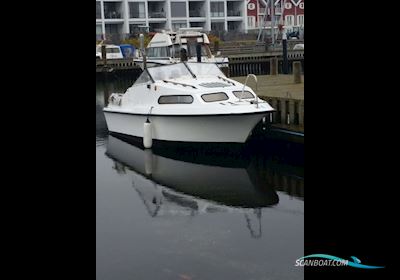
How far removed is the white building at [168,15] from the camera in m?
67.8

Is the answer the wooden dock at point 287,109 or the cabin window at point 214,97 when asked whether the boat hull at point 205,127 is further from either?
the wooden dock at point 287,109

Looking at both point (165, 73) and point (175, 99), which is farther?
point (165, 73)

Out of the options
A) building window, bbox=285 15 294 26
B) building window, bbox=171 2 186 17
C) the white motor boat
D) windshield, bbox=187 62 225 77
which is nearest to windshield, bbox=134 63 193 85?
the white motor boat

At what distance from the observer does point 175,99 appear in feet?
58.0

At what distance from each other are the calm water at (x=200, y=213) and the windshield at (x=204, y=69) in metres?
3.01

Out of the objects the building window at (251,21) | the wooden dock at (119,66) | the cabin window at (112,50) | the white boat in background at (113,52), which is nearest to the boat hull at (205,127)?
the wooden dock at (119,66)

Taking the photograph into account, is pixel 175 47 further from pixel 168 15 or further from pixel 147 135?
pixel 168 15

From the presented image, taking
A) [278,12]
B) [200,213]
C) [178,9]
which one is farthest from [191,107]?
[278,12]

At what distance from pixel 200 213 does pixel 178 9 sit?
2398 inches

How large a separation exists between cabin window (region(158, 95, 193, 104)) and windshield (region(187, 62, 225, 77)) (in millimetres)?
1944

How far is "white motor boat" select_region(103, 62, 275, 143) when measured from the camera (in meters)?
16.7

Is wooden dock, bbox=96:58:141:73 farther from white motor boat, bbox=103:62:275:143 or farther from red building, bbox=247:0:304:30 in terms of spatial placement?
red building, bbox=247:0:304:30
